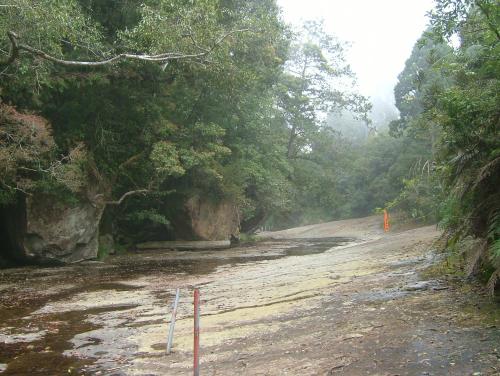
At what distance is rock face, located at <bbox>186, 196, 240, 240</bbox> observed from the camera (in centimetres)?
2827

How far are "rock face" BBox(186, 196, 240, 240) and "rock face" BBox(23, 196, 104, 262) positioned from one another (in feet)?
27.3

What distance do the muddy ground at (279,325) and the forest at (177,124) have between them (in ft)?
3.07

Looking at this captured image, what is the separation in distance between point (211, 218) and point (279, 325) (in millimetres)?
22086

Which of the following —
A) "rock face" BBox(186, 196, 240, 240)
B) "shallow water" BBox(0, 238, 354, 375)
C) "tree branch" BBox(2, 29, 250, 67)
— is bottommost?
"shallow water" BBox(0, 238, 354, 375)

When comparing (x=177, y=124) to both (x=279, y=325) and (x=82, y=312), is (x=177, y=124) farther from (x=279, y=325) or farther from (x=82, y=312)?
(x=279, y=325)

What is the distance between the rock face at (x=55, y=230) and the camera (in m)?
18.8

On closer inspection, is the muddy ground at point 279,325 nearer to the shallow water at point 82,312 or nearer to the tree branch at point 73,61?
the shallow water at point 82,312

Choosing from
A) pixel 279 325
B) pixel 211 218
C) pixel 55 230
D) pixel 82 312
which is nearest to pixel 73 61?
pixel 55 230

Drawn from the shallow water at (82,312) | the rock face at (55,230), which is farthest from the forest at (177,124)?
the shallow water at (82,312)

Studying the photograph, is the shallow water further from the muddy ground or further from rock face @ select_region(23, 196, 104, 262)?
rock face @ select_region(23, 196, 104, 262)

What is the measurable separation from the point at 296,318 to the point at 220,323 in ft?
4.41

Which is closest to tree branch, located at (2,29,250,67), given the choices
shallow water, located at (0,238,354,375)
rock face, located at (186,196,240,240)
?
shallow water, located at (0,238,354,375)

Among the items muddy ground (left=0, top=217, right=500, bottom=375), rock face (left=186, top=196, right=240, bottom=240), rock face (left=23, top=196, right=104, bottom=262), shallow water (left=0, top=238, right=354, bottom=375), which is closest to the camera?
muddy ground (left=0, top=217, right=500, bottom=375)

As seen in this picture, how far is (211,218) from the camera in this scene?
29.2 metres
